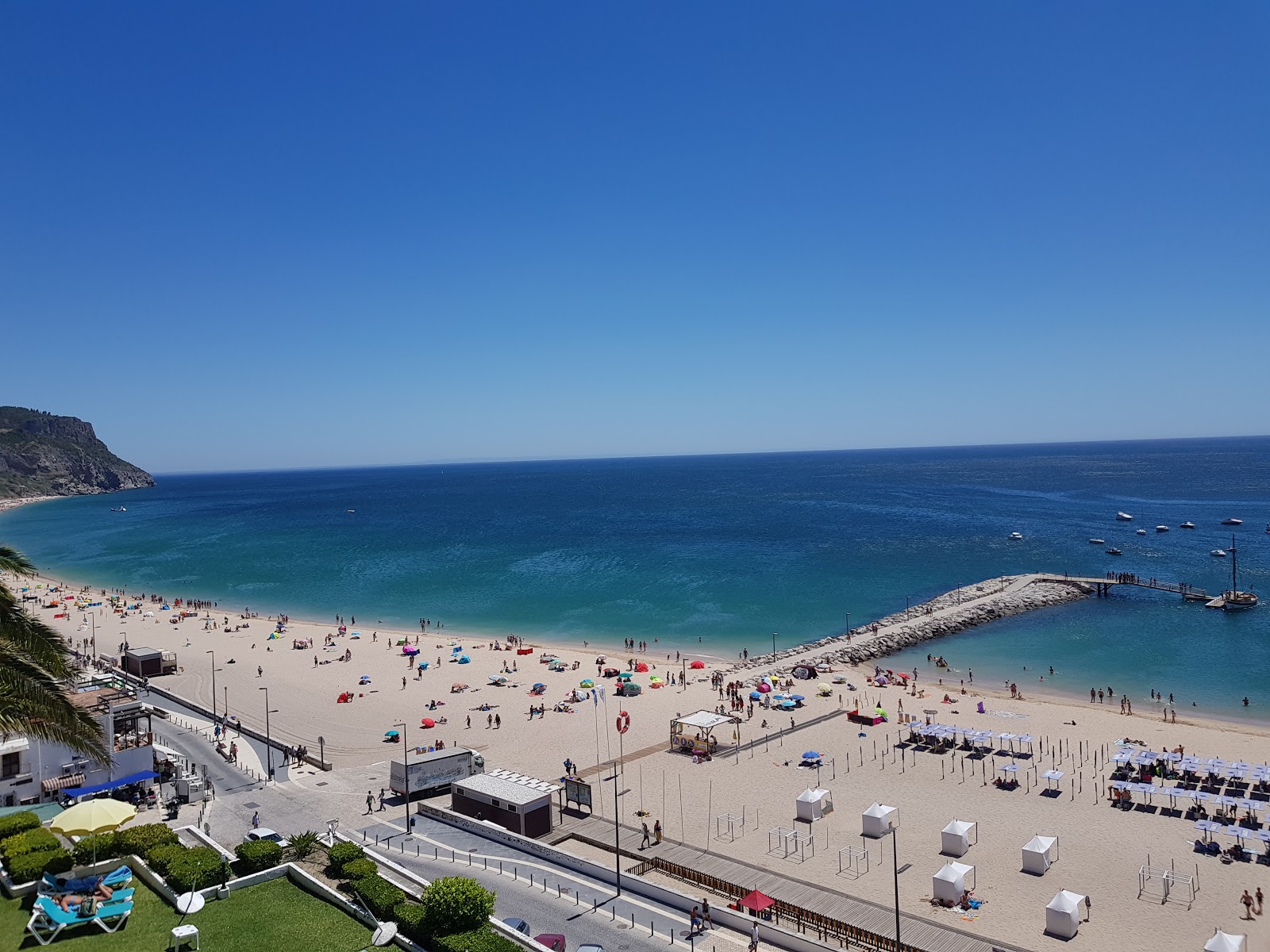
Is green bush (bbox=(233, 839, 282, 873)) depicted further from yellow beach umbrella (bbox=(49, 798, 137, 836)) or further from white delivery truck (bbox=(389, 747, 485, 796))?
white delivery truck (bbox=(389, 747, 485, 796))

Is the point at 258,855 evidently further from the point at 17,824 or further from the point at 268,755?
the point at 268,755

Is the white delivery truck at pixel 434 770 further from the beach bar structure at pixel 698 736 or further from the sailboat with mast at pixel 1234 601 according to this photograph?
the sailboat with mast at pixel 1234 601

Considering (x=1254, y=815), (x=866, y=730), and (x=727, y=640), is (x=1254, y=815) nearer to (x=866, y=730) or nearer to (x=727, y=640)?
(x=866, y=730)

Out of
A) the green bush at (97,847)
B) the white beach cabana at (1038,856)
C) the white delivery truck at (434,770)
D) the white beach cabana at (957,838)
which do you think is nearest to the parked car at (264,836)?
the green bush at (97,847)

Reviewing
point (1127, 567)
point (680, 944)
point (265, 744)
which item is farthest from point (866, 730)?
point (1127, 567)

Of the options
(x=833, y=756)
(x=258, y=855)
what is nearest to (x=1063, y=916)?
(x=833, y=756)
